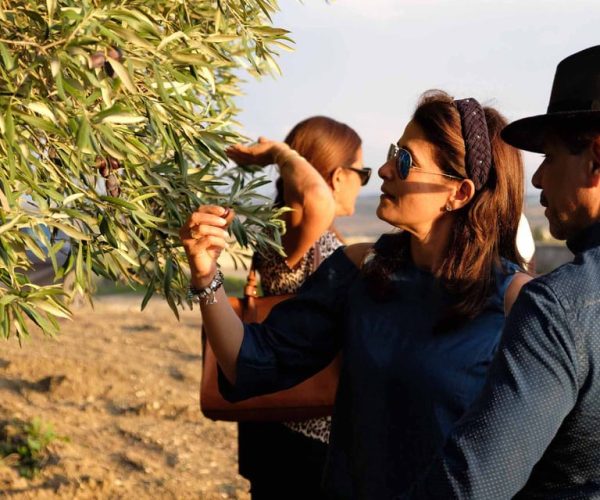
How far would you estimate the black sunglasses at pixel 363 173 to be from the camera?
4227 mm

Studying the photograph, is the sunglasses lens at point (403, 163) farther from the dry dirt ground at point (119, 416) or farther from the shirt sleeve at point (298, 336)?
the dry dirt ground at point (119, 416)

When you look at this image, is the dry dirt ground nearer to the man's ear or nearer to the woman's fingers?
the woman's fingers

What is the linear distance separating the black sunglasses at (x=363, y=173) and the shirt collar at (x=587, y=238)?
96.4 inches

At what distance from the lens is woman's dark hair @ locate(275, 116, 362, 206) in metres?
4.16

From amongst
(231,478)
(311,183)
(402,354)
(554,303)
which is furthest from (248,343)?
(231,478)

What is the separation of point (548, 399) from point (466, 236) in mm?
1361

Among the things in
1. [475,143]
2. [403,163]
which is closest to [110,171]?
[403,163]

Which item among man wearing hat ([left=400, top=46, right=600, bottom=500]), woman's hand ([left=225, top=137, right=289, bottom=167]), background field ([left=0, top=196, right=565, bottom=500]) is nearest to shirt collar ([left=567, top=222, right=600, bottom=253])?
man wearing hat ([left=400, top=46, right=600, bottom=500])

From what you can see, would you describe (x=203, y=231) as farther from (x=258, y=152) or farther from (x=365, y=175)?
(x=365, y=175)

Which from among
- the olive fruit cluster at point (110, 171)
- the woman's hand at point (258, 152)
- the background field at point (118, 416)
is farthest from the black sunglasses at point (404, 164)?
the background field at point (118, 416)

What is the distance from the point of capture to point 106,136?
9.36 feet

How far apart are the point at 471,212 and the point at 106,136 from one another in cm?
112

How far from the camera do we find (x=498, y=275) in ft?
9.63

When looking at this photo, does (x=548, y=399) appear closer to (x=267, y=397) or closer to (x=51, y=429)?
(x=267, y=397)
